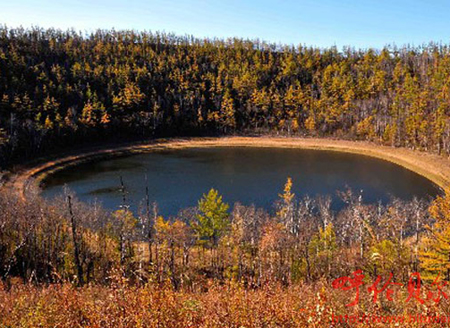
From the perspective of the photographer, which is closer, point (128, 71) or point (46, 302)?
point (46, 302)

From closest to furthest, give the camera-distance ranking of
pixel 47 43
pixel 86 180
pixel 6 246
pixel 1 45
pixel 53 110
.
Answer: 1. pixel 6 246
2. pixel 86 180
3. pixel 53 110
4. pixel 1 45
5. pixel 47 43

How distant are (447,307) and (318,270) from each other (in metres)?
29.2

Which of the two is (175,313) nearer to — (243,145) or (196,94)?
(243,145)

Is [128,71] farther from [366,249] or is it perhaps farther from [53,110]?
[366,249]

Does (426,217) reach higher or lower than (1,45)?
lower

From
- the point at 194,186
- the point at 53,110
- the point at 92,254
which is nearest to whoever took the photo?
the point at 92,254

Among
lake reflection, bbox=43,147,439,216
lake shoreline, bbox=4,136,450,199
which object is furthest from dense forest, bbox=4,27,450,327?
lake shoreline, bbox=4,136,450,199

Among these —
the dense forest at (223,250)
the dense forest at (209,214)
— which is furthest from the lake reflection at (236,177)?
the dense forest at (223,250)

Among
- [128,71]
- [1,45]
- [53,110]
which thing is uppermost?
[1,45]

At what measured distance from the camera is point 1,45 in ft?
479

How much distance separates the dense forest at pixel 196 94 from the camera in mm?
116750

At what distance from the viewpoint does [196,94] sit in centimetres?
15612

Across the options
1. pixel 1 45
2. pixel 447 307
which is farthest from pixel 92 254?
pixel 1 45

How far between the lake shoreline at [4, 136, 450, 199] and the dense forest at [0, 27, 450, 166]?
7676 millimetres
